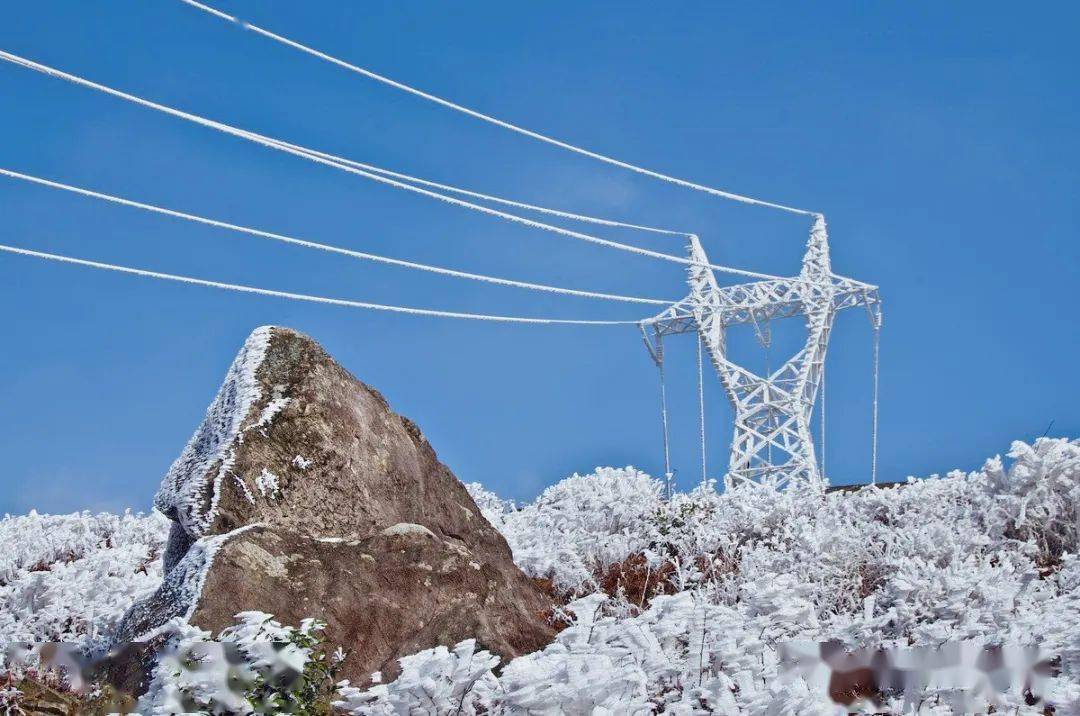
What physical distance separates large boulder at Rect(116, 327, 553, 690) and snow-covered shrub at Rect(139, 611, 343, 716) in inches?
47.0

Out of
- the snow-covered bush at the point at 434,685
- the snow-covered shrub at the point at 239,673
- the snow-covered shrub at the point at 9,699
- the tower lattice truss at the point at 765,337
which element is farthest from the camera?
the tower lattice truss at the point at 765,337

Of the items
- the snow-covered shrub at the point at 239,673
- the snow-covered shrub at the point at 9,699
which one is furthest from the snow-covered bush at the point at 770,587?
the snow-covered shrub at the point at 9,699

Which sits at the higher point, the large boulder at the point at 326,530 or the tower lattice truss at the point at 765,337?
the tower lattice truss at the point at 765,337

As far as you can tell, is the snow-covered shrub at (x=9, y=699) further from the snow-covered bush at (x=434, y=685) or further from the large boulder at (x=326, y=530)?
the snow-covered bush at (x=434, y=685)

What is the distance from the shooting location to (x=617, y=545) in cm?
1042

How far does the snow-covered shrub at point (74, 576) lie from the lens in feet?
31.7

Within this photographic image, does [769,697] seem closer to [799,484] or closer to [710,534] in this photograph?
[710,534]

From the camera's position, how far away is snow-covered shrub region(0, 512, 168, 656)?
966 centimetres

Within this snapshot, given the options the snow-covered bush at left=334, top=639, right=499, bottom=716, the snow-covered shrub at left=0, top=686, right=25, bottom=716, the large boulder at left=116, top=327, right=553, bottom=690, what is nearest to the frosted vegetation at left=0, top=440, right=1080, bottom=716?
the snow-covered bush at left=334, top=639, right=499, bottom=716

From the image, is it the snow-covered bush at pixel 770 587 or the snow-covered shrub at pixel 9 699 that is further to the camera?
the snow-covered shrub at pixel 9 699

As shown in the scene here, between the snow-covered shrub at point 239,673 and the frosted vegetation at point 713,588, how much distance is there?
0.09 feet

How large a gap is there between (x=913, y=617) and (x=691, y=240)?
85.6 ft

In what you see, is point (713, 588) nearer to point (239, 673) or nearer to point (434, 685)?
point (239, 673)

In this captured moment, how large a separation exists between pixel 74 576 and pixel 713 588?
6.72 metres
